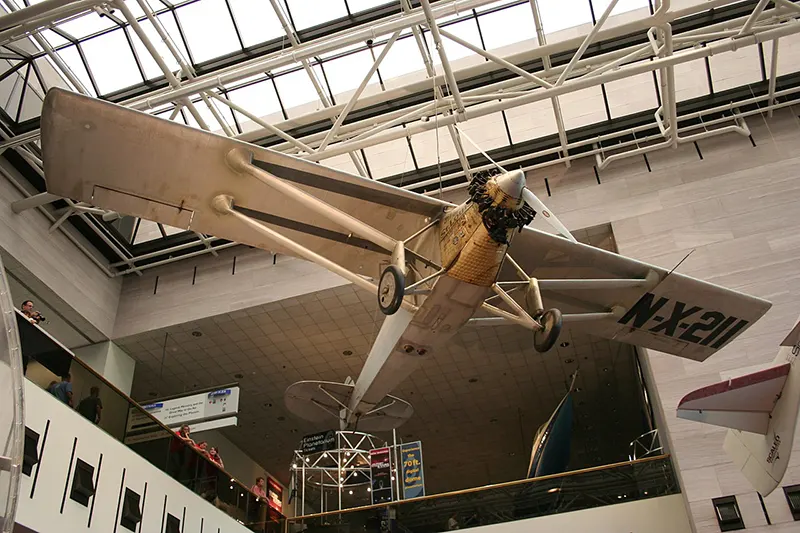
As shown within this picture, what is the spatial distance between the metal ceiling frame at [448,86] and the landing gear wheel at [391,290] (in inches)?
215

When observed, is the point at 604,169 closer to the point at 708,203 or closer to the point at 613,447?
the point at 708,203

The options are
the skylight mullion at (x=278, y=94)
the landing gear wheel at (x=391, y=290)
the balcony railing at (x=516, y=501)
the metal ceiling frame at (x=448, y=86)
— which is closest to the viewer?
the landing gear wheel at (x=391, y=290)

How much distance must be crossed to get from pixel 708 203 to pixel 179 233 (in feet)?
48.2

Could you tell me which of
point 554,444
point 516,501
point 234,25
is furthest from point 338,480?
point 234,25

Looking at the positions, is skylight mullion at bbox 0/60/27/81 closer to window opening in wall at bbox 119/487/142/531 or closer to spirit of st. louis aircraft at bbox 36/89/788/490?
spirit of st. louis aircraft at bbox 36/89/788/490

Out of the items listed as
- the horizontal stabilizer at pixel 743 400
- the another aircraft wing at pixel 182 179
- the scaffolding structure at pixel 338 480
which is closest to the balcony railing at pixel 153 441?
the scaffolding structure at pixel 338 480

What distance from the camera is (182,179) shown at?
983 cm

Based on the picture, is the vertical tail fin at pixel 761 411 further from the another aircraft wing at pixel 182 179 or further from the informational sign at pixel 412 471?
the informational sign at pixel 412 471

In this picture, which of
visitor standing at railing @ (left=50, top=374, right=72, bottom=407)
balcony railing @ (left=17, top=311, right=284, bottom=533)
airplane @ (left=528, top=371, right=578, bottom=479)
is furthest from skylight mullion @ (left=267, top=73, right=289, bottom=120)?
airplane @ (left=528, top=371, right=578, bottom=479)

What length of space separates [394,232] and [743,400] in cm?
592

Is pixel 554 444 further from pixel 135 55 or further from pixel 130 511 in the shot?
pixel 135 55

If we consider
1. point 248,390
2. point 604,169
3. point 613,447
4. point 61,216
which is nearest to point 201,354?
point 248,390

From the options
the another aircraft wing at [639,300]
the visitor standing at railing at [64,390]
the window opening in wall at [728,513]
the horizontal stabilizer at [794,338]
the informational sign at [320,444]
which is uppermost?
the informational sign at [320,444]

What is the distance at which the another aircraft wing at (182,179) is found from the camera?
30.3 feet
